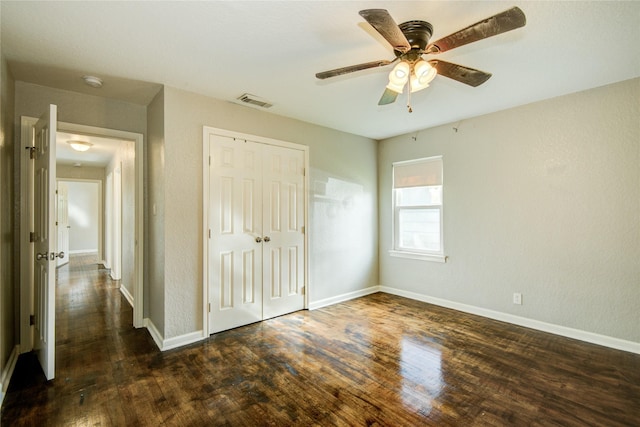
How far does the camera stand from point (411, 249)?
446 cm

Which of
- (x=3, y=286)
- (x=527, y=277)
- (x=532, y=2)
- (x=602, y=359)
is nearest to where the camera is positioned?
(x=532, y=2)

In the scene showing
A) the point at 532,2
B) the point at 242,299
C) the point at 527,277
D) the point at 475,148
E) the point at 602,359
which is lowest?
the point at 602,359

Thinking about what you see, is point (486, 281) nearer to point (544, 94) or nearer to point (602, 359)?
point (602, 359)

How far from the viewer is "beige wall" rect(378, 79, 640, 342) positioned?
274 centimetres

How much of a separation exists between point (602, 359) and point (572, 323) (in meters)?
0.50

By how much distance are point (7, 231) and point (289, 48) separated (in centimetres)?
271

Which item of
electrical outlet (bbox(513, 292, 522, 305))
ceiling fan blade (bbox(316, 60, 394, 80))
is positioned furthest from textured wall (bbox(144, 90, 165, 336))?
electrical outlet (bbox(513, 292, 522, 305))

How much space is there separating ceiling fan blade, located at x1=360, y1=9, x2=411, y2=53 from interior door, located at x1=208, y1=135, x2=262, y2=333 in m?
2.09

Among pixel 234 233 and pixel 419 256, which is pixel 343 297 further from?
pixel 234 233

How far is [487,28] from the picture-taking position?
Answer: 58.5 inches

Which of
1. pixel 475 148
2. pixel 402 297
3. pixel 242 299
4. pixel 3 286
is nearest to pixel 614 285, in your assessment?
pixel 475 148

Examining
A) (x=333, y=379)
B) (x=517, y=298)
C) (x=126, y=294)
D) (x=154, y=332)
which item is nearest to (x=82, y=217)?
(x=126, y=294)

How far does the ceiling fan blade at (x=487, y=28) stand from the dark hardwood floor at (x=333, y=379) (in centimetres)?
222

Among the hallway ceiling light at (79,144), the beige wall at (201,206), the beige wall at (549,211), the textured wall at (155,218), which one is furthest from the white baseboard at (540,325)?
the hallway ceiling light at (79,144)
